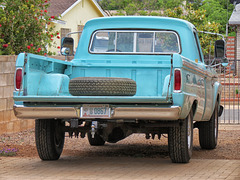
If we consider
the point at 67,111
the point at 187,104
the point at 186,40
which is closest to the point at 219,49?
the point at 186,40

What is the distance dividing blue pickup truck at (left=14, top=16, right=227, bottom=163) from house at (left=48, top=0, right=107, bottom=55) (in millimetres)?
20352

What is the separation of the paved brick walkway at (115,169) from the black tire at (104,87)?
1.05 m

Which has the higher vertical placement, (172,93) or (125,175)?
(172,93)

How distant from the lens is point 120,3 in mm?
51719

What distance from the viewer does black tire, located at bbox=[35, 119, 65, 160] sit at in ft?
31.7

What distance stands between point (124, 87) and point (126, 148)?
3453 millimetres

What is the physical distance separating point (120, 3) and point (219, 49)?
40.8 m

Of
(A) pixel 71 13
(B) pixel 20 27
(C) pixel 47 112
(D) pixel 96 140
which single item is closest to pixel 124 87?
(C) pixel 47 112

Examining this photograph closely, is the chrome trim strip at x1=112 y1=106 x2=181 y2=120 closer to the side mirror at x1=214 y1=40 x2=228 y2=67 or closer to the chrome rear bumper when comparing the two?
the chrome rear bumper

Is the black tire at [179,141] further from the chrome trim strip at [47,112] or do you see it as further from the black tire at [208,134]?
the black tire at [208,134]

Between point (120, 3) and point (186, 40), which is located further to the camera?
point (120, 3)

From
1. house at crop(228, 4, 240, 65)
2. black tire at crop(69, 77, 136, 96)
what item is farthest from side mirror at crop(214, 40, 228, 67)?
house at crop(228, 4, 240, 65)

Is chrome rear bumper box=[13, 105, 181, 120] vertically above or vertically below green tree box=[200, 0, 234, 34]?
below

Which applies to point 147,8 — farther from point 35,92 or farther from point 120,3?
point 35,92
